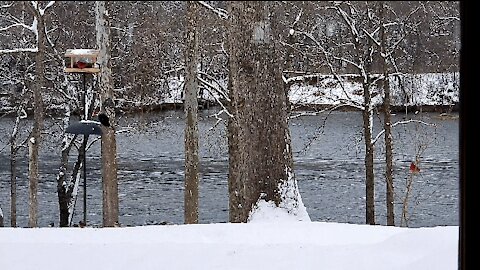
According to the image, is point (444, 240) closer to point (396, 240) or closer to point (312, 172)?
point (396, 240)

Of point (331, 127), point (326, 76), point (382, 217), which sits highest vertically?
point (326, 76)

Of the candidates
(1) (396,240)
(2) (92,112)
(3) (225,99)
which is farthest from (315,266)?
(2) (92,112)

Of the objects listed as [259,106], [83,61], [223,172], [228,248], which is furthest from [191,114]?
[223,172]

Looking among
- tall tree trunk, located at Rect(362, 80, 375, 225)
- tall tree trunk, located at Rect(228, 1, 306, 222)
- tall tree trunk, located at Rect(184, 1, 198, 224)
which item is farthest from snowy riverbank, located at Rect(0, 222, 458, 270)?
tall tree trunk, located at Rect(362, 80, 375, 225)

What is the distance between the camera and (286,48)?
388 inches

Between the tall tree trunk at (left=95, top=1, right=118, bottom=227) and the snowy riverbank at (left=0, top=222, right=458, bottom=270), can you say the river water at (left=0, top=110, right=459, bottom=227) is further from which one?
the snowy riverbank at (left=0, top=222, right=458, bottom=270)

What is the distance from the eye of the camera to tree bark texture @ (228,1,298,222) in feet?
16.0

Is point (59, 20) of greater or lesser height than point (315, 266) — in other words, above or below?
above

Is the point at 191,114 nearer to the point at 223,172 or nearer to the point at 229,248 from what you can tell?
the point at 229,248

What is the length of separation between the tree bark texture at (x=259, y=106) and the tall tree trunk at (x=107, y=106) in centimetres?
296

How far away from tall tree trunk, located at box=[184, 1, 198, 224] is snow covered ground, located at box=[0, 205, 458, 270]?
4099 millimetres

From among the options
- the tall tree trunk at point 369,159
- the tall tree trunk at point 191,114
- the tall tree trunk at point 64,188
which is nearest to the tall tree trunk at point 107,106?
the tall tree trunk at point 191,114

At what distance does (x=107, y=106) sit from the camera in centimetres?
796

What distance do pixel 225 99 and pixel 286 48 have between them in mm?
1197
